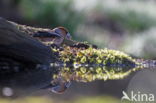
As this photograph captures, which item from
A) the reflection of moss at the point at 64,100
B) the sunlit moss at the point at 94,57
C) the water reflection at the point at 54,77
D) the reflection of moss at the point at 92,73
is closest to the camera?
the reflection of moss at the point at 64,100

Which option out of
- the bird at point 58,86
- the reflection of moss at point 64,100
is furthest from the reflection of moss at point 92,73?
the reflection of moss at point 64,100

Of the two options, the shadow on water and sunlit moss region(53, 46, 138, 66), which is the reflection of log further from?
sunlit moss region(53, 46, 138, 66)

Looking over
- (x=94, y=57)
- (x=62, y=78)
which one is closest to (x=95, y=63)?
(x=94, y=57)

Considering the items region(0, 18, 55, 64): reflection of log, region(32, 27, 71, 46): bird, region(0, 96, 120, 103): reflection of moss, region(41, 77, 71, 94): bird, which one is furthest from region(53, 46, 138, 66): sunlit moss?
region(0, 96, 120, 103): reflection of moss

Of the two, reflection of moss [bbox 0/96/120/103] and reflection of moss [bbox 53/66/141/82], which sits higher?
reflection of moss [bbox 53/66/141/82]

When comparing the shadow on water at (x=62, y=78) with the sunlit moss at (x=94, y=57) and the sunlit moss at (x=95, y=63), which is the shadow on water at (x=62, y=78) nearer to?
the sunlit moss at (x=95, y=63)

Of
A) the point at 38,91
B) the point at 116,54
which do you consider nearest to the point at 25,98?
the point at 38,91

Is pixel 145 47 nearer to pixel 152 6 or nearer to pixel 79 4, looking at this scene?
pixel 79 4

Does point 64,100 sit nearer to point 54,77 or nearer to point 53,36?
point 54,77
